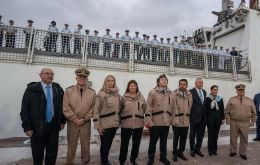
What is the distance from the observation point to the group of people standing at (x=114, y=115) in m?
3.51

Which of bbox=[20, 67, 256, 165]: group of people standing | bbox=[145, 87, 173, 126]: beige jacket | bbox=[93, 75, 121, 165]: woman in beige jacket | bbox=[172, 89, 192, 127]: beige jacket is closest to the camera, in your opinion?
bbox=[20, 67, 256, 165]: group of people standing

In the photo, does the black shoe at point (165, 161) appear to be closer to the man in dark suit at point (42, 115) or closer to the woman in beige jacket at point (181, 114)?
the woman in beige jacket at point (181, 114)

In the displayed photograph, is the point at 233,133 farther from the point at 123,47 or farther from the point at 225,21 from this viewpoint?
the point at 225,21

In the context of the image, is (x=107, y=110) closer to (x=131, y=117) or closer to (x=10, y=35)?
(x=131, y=117)

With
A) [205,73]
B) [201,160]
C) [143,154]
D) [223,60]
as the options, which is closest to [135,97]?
[143,154]

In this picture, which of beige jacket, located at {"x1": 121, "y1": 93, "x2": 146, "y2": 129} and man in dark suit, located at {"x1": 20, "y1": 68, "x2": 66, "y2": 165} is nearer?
man in dark suit, located at {"x1": 20, "y1": 68, "x2": 66, "y2": 165}

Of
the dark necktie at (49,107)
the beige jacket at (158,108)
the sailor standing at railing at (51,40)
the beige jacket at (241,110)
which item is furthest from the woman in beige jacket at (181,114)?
the sailor standing at railing at (51,40)

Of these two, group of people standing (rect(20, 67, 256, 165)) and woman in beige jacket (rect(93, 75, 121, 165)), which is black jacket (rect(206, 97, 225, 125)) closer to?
group of people standing (rect(20, 67, 256, 165))

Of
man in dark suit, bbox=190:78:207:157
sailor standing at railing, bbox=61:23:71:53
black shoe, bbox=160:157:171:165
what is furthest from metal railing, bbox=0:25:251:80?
black shoe, bbox=160:157:171:165

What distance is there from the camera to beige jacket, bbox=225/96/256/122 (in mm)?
5273

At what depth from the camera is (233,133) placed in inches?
211

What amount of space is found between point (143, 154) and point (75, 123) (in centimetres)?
211

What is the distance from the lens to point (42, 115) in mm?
3455

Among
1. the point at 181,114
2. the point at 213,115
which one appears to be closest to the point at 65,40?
the point at 181,114
